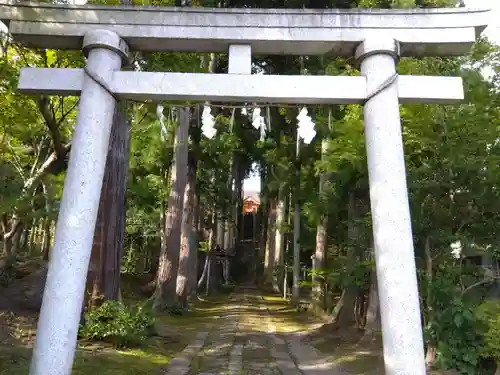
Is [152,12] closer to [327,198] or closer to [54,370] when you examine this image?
[54,370]

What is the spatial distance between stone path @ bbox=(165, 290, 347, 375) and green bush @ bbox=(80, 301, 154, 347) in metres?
1.07

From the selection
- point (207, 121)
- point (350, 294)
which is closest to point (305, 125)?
point (207, 121)

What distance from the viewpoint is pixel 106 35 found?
5426 mm

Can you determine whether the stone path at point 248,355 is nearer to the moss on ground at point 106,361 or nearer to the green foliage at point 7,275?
the moss on ground at point 106,361

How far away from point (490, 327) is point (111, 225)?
7.45 m

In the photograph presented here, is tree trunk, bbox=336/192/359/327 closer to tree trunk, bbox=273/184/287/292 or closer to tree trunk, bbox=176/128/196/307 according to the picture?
tree trunk, bbox=176/128/196/307

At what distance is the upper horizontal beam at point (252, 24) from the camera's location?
5473 mm

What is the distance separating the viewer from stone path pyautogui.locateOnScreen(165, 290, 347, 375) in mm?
8649

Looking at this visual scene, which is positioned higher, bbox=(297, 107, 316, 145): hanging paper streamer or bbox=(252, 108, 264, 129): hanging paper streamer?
bbox=(252, 108, 264, 129): hanging paper streamer

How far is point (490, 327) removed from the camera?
22.5ft

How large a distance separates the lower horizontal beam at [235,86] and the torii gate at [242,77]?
0.04ft

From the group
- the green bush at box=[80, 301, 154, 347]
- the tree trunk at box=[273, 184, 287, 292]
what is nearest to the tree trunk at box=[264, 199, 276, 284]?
the tree trunk at box=[273, 184, 287, 292]

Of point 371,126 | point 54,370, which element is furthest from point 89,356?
point 371,126

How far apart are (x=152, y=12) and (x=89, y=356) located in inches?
Answer: 228
